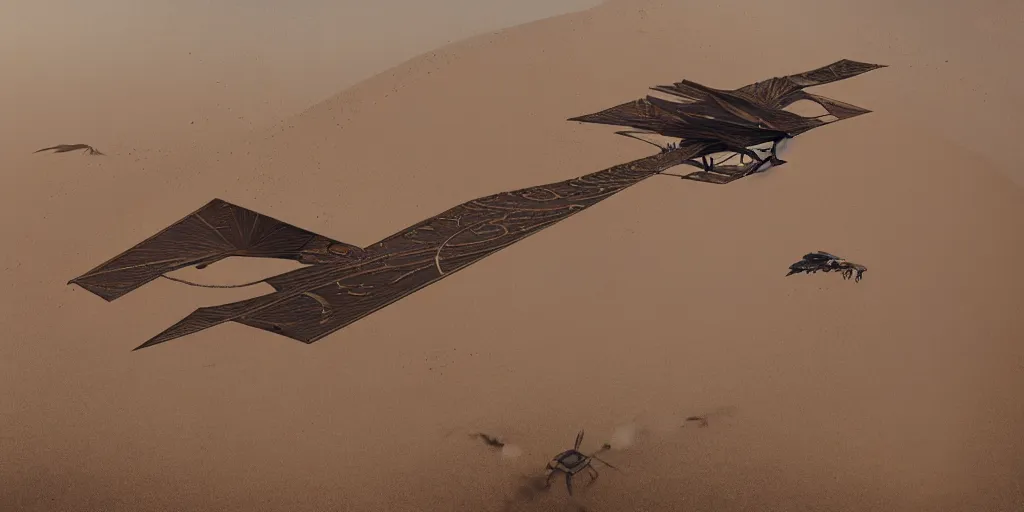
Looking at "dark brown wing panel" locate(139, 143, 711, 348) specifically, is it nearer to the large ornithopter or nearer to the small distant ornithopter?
the large ornithopter

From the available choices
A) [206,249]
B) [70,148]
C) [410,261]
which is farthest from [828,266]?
[70,148]

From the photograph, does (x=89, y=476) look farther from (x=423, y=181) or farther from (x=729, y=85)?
(x=729, y=85)

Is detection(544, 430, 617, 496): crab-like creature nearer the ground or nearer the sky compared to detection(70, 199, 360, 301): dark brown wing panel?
nearer the ground

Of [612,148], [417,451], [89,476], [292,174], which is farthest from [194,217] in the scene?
[612,148]

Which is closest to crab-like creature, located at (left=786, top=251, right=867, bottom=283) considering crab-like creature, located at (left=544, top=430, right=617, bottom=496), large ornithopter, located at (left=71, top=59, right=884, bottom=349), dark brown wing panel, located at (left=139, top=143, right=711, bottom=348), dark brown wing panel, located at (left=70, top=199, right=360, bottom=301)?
large ornithopter, located at (left=71, top=59, right=884, bottom=349)

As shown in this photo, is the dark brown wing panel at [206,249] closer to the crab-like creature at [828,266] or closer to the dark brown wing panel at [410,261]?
the dark brown wing panel at [410,261]
